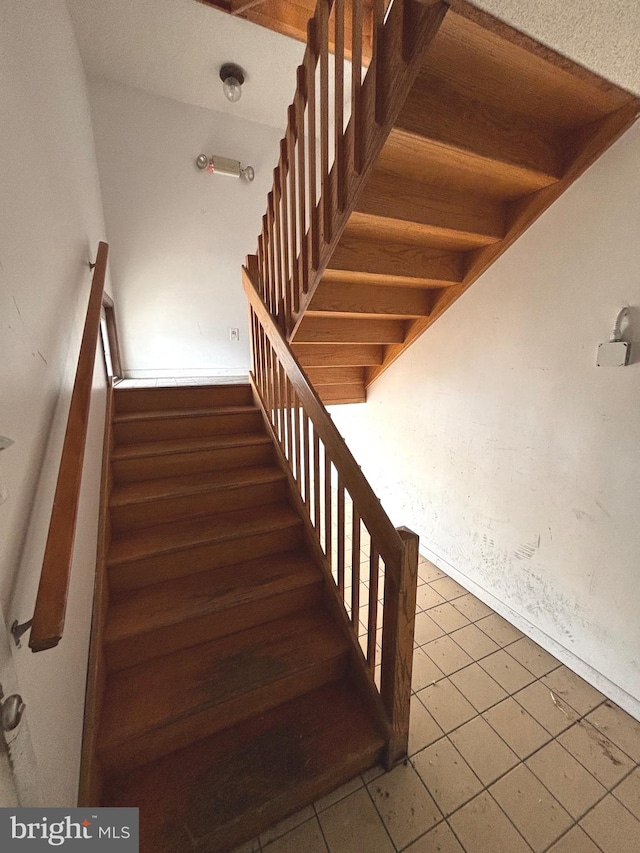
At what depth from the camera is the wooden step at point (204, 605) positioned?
4.50 feet

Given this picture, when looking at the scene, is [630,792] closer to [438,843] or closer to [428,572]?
[438,843]

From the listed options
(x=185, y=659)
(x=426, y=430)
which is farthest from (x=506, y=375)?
(x=185, y=659)

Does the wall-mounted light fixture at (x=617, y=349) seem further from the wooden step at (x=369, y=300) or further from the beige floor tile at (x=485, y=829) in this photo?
the beige floor tile at (x=485, y=829)

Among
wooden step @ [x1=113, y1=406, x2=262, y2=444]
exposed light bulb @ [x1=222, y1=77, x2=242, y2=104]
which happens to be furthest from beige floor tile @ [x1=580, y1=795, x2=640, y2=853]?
exposed light bulb @ [x1=222, y1=77, x2=242, y2=104]

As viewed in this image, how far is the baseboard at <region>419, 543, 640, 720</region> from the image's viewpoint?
5.04 feet

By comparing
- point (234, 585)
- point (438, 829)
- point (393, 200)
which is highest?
point (393, 200)

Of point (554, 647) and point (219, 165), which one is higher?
point (219, 165)

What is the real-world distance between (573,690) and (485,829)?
2.65 feet

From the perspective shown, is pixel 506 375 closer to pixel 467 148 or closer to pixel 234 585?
pixel 467 148

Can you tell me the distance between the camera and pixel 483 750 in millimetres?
1383

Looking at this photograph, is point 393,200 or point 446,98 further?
point 393,200

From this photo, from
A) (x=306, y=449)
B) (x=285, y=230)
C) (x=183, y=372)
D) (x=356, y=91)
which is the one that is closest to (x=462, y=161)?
(x=356, y=91)

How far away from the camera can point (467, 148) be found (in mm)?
1227

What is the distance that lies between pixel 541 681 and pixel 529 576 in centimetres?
48
